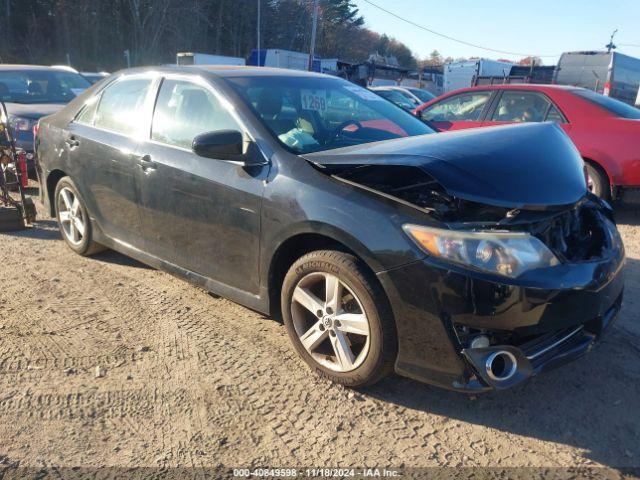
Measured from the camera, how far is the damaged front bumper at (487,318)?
2.30 m

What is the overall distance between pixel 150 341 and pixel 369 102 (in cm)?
233

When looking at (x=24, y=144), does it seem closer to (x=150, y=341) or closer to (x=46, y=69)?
(x=46, y=69)

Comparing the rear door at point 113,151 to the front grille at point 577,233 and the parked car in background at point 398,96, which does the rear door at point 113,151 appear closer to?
the front grille at point 577,233

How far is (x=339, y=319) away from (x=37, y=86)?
28.2 ft

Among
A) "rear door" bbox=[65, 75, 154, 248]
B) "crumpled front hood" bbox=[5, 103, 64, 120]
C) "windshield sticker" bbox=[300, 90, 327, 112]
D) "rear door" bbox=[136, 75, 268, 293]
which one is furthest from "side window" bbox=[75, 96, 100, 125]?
"crumpled front hood" bbox=[5, 103, 64, 120]

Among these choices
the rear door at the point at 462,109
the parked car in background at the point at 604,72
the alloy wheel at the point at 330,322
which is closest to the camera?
the alloy wheel at the point at 330,322

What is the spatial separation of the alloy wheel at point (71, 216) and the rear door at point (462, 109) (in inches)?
173

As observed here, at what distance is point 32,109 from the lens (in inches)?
315

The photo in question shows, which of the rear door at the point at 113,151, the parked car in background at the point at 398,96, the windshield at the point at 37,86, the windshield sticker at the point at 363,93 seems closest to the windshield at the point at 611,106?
the windshield sticker at the point at 363,93

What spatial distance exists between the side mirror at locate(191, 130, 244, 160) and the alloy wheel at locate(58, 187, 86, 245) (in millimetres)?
2123

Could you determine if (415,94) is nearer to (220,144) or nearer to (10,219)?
(10,219)

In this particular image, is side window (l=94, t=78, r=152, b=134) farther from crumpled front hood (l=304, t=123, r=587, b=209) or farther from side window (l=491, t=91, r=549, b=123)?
side window (l=491, t=91, r=549, b=123)

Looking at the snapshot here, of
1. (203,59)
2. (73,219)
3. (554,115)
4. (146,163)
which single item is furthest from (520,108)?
(203,59)

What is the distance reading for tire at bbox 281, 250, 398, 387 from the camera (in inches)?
101
